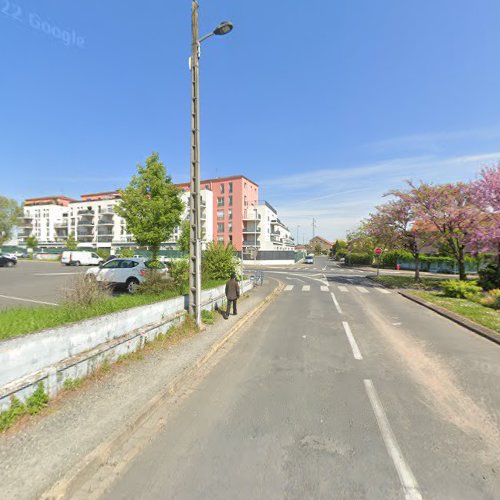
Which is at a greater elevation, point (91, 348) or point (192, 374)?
point (91, 348)

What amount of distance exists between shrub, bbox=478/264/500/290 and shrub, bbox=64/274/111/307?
19.6 m

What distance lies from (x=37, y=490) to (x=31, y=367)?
1.71 m

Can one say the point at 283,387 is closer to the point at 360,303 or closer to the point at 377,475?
the point at 377,475

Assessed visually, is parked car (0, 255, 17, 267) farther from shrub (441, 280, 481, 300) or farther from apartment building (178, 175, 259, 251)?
Answer: shrub (441, 280, 481, 300)

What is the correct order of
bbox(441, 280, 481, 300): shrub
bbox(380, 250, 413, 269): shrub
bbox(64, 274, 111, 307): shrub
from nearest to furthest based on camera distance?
bbox(64, 274, 111, 307): shrub < bbox(441, 280, 481, 300): shrub < bbox(380, 250, 413, 269): shrub

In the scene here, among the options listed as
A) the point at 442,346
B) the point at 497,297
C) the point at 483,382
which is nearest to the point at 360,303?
the point at 497,297

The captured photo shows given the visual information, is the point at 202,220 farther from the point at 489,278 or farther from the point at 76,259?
the point at 489,278

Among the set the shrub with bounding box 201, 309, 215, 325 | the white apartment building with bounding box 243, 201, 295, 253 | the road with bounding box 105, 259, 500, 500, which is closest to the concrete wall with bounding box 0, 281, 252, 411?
the road with bounding box 105, 259, 500, 500

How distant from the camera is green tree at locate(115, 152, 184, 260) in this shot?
51.3ft

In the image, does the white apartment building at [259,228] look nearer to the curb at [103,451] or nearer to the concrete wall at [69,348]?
the concrete wall at [69,348]

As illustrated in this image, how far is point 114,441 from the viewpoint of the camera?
3.31 m

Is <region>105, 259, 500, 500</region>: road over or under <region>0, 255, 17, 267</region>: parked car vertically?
under

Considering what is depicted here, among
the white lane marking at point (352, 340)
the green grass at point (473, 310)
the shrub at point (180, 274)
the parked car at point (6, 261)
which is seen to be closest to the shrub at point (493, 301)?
the green grass at point (473, 310)

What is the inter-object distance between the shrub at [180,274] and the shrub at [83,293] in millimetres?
2885
